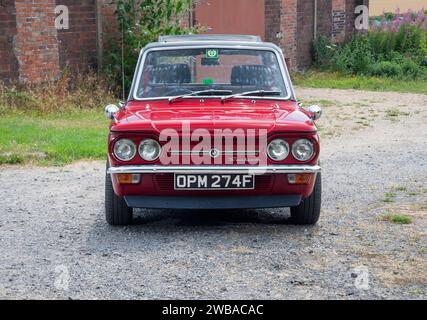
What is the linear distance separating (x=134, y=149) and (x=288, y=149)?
1.20 metres

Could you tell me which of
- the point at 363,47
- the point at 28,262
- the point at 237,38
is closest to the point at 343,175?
the point at 237,38

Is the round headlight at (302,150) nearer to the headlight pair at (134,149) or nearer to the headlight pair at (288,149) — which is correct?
the headlight pair at (288,149)

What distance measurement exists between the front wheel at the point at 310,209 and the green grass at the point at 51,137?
13.4ft

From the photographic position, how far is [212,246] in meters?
6.06

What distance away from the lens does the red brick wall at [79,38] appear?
47.6 feet

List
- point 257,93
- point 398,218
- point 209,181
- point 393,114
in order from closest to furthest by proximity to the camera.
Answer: point 209,181 < point 398,218 < point 257,93 < point 393,114

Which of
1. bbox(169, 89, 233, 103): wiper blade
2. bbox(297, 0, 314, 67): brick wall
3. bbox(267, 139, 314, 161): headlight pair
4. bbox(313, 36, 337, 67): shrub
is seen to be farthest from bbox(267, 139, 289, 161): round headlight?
bbox(313, 36, 337, 67): shrub

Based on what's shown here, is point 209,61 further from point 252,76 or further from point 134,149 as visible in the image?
point 134,149

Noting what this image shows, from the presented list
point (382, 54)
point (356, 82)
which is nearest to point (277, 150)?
point (356, 82)

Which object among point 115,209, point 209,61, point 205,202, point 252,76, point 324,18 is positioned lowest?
point 115,209

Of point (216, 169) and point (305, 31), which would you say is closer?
point (216, 169)

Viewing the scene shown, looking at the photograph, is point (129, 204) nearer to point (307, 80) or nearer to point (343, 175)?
point (343, 175)

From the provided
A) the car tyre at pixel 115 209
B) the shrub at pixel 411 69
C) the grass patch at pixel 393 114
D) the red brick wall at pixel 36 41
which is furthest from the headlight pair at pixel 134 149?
the shrub at pixel 411 69

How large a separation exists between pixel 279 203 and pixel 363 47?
1749cm
